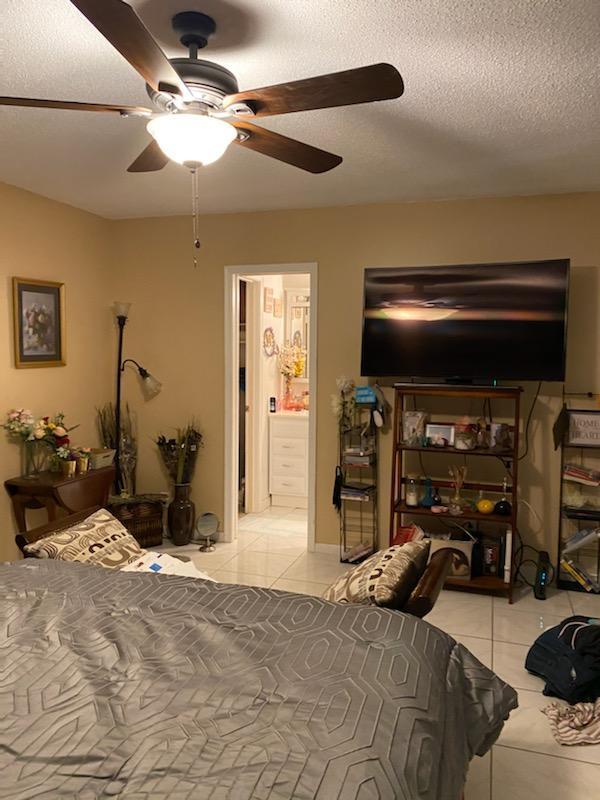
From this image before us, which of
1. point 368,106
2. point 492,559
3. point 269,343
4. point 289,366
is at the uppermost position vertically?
point 368,106

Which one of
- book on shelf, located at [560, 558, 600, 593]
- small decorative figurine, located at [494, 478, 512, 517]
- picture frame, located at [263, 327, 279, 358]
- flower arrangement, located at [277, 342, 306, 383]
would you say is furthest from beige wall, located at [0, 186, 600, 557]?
flower arrangement, located at [277, 342, 306, 383]

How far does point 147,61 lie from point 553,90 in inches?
63.2

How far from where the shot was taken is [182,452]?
4.79 meters

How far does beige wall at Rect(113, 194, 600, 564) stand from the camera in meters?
4.00

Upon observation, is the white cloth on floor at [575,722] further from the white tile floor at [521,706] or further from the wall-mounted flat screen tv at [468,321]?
the wall-mounted flat screen tv at [468,321]

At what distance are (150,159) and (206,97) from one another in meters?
0.56

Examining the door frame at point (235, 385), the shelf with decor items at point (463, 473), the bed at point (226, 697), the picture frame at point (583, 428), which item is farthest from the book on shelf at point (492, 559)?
the bed at point (226, 697)

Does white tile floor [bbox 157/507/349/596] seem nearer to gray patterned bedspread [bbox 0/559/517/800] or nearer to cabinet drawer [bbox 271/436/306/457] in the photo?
cabinet drawer [bbox 271/436/306/457]

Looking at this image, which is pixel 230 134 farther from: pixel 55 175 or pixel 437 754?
pixel 55 175

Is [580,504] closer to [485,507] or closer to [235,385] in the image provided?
[485,507]

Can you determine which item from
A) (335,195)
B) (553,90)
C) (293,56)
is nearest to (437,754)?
(293,56)

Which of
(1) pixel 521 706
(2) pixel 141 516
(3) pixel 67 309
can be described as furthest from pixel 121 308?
(1) pixel 521 706

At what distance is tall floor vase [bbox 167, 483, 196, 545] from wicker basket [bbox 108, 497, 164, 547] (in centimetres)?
9

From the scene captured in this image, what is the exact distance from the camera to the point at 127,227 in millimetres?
4953
